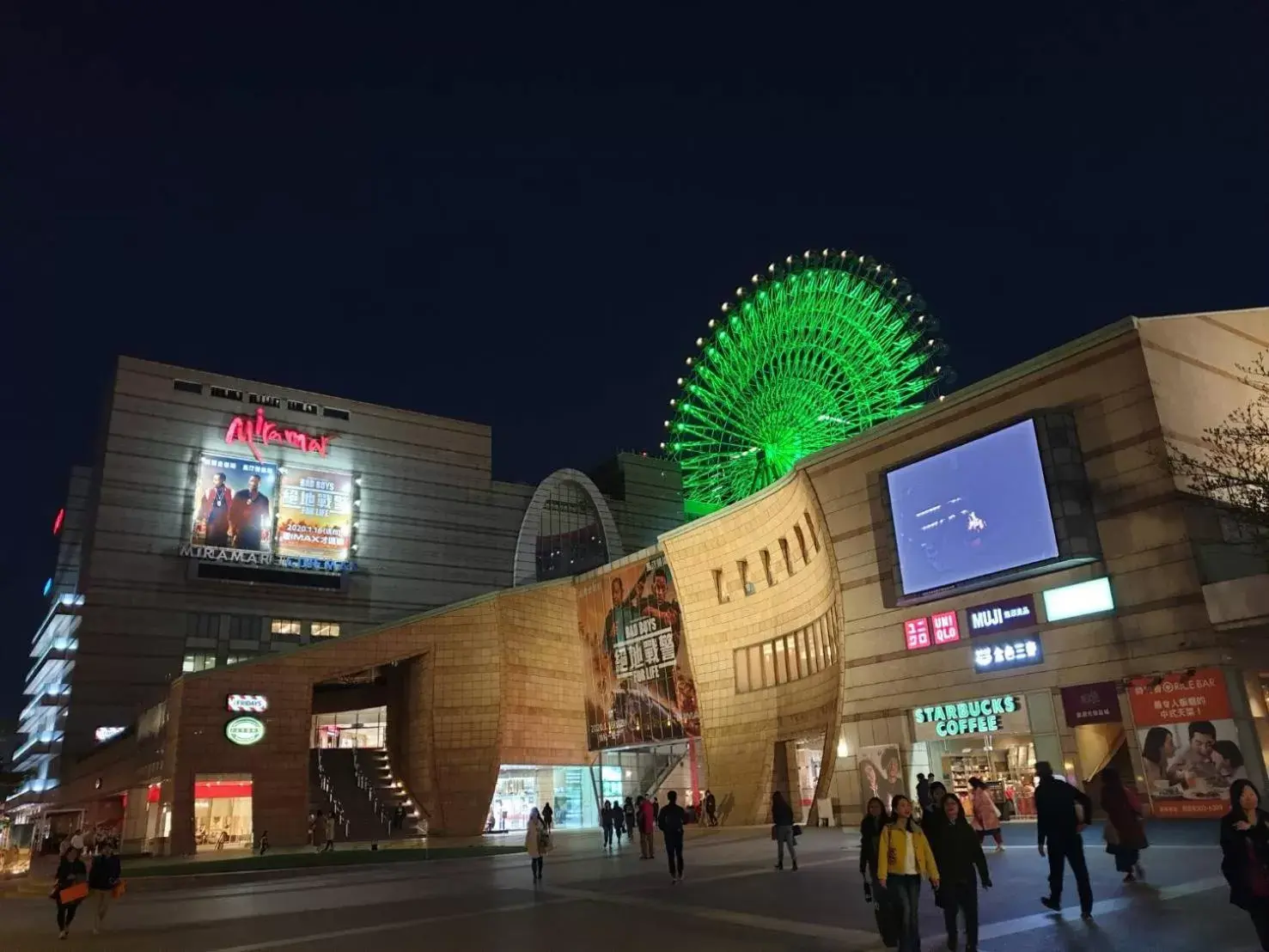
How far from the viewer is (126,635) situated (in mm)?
72562

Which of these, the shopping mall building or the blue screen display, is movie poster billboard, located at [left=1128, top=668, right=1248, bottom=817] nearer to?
the shopping mall building

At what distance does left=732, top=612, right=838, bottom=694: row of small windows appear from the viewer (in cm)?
3631

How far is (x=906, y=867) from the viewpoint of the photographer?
9242 mm

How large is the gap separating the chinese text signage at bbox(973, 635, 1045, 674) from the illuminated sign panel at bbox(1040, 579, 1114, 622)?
1.03 m

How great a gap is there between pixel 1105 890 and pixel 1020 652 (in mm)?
14003

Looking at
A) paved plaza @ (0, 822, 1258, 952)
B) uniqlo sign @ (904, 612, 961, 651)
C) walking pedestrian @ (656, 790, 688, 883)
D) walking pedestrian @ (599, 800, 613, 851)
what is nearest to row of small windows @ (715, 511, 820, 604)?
uniqlo sign @ (904, 612, 961, 651)

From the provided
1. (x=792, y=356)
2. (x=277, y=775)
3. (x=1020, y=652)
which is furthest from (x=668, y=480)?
(x=1020, y=652)

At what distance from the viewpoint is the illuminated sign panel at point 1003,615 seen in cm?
2625

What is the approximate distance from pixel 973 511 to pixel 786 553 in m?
12.6

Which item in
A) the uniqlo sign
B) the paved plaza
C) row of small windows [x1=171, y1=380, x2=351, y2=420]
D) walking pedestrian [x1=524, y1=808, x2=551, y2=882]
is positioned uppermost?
row of small windows [x1=171, y1=380, x2=351, y2=420]

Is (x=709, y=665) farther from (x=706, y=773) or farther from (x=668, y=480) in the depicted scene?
(x=668, y=480)

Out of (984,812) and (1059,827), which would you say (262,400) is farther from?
(1059,827)

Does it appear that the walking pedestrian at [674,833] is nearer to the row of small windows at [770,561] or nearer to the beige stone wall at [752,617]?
the beige stone wall at [752,617]

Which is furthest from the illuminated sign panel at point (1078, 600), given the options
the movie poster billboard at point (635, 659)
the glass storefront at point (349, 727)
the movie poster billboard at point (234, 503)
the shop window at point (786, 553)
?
the movie poster billboard at point (234, 503)
